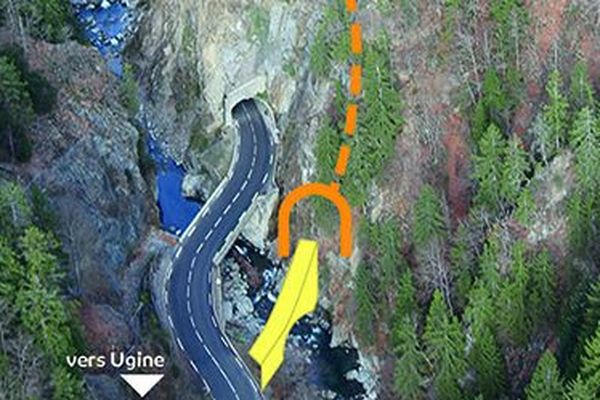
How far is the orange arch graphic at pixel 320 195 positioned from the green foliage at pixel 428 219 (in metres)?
10.2

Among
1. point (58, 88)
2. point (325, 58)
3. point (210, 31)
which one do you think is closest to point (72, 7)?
point (210, 31)

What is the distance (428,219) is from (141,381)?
83.0 ft

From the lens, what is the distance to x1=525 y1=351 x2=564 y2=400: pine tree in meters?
65.2

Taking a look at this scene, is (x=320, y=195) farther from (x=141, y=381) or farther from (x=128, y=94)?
(x=141, y=381)

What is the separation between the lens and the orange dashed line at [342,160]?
Result: 9144cm

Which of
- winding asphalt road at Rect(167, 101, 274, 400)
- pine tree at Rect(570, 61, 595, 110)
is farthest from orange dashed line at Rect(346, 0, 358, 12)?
pine tree at Rect(570, 61, 595, 110)

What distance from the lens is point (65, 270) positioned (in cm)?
7806

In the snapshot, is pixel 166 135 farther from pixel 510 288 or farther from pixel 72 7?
pixel 510 288

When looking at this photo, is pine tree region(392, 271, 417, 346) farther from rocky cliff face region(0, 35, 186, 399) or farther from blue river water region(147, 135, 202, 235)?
blue river water region(147, 135, 202, 235)

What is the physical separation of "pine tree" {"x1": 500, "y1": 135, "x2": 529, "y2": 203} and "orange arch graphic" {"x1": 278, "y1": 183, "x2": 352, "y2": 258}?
17.7m

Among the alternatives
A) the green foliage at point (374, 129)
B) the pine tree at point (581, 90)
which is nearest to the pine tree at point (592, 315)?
the pine tree at point (581, 90)

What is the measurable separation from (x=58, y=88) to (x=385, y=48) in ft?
96.8

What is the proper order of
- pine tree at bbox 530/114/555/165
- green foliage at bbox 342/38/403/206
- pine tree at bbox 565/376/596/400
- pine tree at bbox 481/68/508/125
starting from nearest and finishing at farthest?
pine tree at bbox 565/376/596/400
pine tree at bbox 530/114/555/165
pine tree at bbox 481/68/508/125
green foliage at bbox 342/38/403/206

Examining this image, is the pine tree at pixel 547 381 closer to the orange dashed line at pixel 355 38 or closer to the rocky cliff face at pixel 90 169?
the rocky cliff face at pixel 90 169
